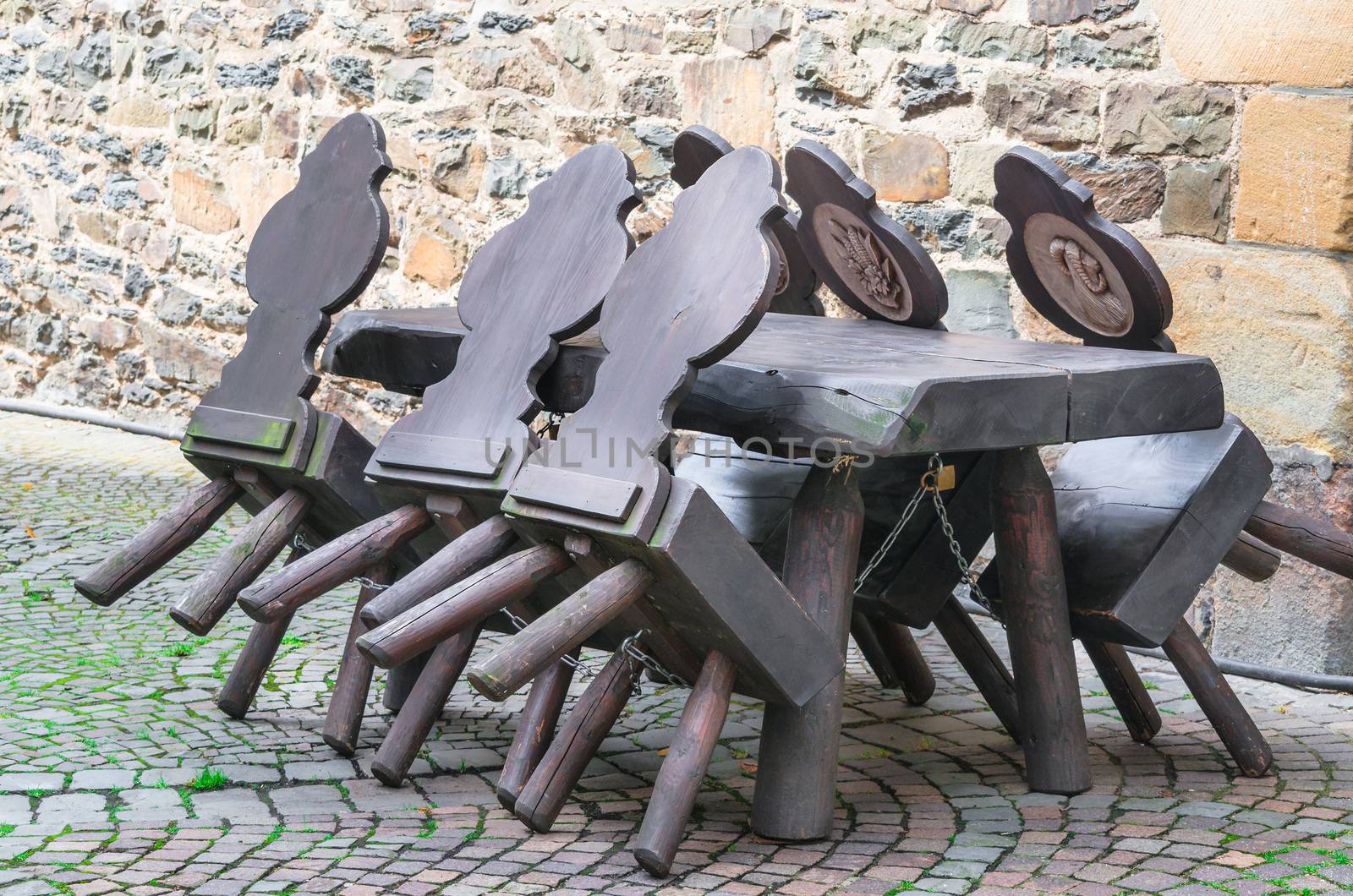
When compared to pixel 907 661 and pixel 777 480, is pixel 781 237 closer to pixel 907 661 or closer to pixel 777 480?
pixel 777 480

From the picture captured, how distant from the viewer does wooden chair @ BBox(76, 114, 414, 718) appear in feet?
11.5

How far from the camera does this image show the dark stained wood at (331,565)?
303cm

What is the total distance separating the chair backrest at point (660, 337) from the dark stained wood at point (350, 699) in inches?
32.0

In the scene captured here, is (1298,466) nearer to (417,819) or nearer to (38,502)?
(417,819)

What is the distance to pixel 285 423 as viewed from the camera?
139 inches

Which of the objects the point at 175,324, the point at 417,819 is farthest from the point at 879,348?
the point at 175,324

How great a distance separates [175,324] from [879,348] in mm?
5184

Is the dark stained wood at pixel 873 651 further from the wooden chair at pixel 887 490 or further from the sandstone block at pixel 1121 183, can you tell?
the sandstone block at pixel 1121 183

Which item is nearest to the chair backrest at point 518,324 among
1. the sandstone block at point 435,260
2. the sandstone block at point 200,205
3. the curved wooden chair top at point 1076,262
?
the curved wooden chair top at point 1076,262

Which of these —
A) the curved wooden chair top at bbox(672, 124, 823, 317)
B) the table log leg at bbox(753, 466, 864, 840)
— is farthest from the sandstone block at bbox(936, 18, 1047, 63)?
the table log leg at bbox(753, 466, 864, 840)

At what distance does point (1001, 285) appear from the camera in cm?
494

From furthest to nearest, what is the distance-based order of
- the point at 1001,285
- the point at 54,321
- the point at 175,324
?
1. the point at 54,321
2. the point at 175,324
3. the point at 1001,285

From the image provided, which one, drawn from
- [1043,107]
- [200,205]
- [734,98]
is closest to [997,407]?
[1043,107]

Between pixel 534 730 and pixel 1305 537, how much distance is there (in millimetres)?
1721
